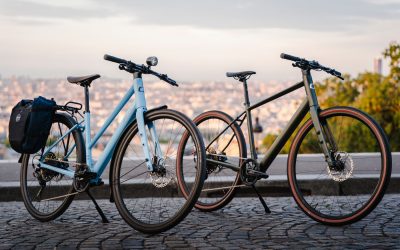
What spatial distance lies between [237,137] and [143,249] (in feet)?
7.16

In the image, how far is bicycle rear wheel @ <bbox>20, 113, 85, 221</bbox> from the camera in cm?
638

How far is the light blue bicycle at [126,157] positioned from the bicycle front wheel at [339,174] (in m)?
0.92

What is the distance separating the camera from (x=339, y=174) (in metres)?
5.78

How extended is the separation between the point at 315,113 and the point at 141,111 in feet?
4.47

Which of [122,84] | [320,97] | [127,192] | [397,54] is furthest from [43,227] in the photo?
[122,84]

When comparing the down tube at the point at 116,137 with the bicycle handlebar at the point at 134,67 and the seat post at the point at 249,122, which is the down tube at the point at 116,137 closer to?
the bicycle handlebar at the point at 134,67

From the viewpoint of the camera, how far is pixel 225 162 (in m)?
6.86

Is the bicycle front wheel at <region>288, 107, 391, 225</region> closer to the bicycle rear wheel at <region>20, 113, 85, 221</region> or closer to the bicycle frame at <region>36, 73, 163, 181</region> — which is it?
the bicycle frame at <region>36, 73, 163, 181</region>

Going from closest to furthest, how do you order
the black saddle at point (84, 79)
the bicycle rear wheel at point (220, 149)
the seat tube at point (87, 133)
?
the seat tube at point (87, 133) < the black saddle at point (84, 79) < the bicycle rear wheel at point (220, 149)

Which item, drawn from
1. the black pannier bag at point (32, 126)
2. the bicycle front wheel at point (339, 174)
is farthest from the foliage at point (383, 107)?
the black pannier bag at point (32, 126)

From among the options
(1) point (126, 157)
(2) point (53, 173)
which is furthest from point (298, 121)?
(2) point (53, 173)

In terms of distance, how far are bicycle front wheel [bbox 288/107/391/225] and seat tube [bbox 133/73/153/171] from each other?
3.94 feet

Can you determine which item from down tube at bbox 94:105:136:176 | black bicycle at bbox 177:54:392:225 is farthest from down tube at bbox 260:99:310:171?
down tube at bbox 94:105:136:176

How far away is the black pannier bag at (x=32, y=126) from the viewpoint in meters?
6.54
